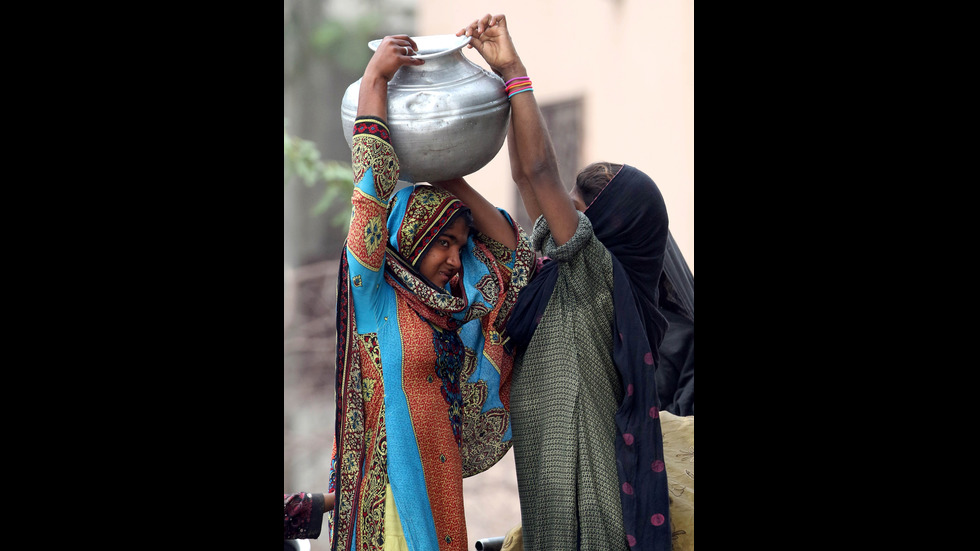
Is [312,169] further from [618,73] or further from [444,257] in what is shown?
[444,257]

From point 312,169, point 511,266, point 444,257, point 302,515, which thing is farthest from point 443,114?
point 312,169

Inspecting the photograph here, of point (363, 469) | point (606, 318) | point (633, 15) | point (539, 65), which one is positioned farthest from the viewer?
point (539, 65)

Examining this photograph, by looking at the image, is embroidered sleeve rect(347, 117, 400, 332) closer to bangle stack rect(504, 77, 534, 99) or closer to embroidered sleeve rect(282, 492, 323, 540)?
bangle stack rect(504, 77, 534, 99)

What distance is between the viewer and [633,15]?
633 cm

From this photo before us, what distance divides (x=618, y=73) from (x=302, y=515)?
4.00m

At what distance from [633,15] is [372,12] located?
75.2 inches

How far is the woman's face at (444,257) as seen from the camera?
3.12 metres

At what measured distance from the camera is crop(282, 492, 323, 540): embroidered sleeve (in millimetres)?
3432

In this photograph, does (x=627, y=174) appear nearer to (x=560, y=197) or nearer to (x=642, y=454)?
(x=560, y=197)

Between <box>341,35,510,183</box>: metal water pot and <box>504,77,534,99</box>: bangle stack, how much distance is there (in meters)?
0.02

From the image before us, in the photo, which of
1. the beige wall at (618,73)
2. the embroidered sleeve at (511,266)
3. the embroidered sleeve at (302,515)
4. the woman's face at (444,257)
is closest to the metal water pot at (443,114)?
the woman's face at (444,257)

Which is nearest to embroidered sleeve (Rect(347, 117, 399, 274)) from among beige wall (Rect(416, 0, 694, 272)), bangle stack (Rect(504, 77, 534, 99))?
bangle stack (Rect(504, 77, 534, 99))

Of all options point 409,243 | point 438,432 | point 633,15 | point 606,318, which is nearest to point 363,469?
point 438,432

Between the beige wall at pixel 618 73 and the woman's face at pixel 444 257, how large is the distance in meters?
3.23
